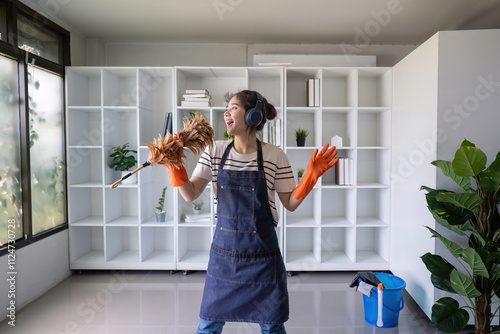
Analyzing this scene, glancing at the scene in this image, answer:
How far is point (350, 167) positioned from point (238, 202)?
2.08m

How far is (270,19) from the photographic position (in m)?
2.97

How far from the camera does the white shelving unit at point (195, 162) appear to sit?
10.5 ft

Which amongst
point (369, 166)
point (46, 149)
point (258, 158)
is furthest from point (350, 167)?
point (46, 149)

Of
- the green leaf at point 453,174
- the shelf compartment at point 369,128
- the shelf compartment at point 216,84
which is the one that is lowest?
the green leaf at point 453,174

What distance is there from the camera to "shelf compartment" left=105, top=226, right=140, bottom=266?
3277mm

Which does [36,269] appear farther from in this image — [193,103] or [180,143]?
[180,143]

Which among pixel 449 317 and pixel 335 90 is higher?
pixel 335 90

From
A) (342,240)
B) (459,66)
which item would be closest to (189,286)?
(342,240)

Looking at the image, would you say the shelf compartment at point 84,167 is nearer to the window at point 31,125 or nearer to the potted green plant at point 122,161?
the window at point 31,125

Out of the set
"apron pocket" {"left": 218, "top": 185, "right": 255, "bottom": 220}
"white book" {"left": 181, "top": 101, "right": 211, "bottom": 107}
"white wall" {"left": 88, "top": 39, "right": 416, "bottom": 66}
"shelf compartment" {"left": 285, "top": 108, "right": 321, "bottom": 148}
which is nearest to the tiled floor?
"apron pocket" {"left": 218, "top": 185, "right": 255, "bottom": 220}

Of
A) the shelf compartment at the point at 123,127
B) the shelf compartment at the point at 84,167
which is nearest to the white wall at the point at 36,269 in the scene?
the shelf compartment at the point at 84,167

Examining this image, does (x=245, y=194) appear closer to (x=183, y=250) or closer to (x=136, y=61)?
(x=183, y=250)

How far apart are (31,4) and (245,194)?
2.78 m

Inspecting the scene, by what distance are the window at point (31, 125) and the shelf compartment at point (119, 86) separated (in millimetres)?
431
